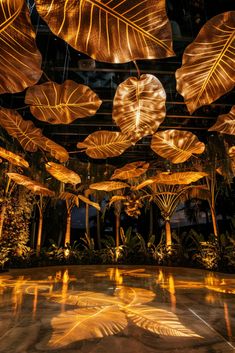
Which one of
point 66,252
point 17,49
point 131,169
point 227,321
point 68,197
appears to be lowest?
point 227,321

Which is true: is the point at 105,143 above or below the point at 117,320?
above

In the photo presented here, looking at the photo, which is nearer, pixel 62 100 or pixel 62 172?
pixel 62 100

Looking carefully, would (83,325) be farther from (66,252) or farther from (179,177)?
(66,252)

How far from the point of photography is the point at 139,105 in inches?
103

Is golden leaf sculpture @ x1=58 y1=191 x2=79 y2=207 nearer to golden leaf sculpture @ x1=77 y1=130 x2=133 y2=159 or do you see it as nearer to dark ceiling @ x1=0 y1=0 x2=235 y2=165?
dark ceiling @ x1=0 y1=0 x2=235 y2=165

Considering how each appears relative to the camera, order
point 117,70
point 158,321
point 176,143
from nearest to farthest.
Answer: point 158,321 < point 176,143 < point 117,70

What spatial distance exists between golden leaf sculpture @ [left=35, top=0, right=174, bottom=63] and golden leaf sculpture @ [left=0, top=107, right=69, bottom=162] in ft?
6.36

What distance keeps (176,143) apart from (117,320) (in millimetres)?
2270

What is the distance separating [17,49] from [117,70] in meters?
3.23

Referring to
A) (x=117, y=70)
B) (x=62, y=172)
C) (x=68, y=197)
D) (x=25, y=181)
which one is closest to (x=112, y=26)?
(x=117, y=70)

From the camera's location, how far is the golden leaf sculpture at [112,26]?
1.47 metres

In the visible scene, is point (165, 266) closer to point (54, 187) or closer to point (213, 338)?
point (54, 187)

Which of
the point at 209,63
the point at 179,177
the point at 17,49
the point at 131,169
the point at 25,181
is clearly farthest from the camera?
the point at 179,177

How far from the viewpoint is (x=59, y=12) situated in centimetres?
149
